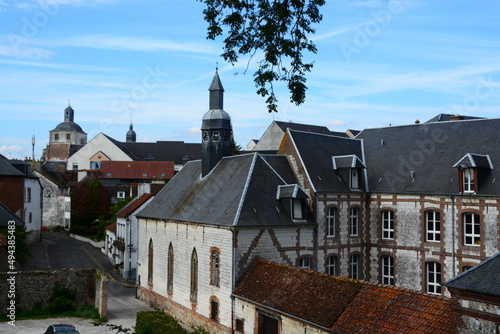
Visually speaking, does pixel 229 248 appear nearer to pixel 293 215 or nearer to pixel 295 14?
pixel 293 215

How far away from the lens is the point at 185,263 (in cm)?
2677

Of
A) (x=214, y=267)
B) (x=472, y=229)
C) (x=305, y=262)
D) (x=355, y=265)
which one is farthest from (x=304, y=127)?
(x=214, y=267)

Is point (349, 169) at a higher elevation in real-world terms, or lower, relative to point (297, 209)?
higher

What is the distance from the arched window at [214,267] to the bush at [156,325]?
278cm

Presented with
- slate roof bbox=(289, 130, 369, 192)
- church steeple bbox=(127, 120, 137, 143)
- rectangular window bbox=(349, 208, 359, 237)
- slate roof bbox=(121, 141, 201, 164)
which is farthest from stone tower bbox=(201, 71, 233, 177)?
church steeple bbox=(127, 120, 137, 143)

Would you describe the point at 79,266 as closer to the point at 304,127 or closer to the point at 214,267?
the point at 214,267

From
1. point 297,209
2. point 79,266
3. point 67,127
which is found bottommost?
point 79,266

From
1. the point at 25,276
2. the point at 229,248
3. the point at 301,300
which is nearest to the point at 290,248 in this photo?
the point at 229,248

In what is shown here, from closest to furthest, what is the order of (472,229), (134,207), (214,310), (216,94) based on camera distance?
(214,310) < (472,229) < (216,94) < (134,207)

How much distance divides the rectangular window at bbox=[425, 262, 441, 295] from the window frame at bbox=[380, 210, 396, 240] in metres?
2.66

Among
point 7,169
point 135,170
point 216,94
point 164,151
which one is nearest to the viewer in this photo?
point 216,94

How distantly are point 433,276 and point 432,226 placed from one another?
105 inches

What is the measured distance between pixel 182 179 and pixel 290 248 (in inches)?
446

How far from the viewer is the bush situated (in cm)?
2022
